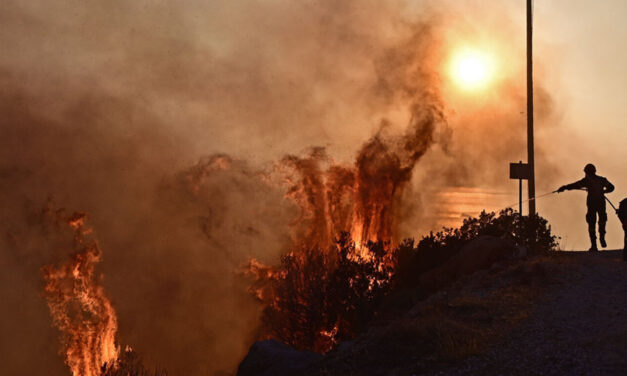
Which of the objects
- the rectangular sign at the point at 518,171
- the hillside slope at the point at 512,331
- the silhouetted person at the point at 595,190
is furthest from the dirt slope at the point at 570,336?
the rectangular sign at the point at 518,171

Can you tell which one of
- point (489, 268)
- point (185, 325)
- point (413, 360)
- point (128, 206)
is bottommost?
point (413, 360)

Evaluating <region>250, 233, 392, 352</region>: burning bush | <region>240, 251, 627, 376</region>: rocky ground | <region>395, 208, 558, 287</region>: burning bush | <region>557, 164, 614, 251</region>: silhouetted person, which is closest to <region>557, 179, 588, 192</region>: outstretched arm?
<region>557, 164, 614, 251</region>: silhouetted person

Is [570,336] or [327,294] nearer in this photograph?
[570,336]

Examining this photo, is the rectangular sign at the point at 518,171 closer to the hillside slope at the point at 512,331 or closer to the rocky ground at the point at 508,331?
the rocky ground at the point at 508,331

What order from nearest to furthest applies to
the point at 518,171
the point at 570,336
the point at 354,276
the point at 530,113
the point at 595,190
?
1. the point at 570,336
2. the point at 595,190
3. the point at 354,276
4. the point at 518,171
5. the point at 530,113

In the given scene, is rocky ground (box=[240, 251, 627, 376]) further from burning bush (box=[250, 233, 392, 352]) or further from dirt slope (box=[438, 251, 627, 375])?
burning bush (box=[250, 233, 392, 352])

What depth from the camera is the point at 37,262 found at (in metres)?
148

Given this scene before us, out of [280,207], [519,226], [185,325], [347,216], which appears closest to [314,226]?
[347,216]

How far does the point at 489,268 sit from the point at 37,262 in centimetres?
A: 14641

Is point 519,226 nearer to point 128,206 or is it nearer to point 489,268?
point 489,268

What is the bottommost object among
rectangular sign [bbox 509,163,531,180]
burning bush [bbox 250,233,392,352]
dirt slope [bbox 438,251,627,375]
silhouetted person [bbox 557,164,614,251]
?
dirt slope [bbox 438,251,627,375]

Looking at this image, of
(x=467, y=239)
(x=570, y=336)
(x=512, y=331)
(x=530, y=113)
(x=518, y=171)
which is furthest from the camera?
(x=530, y=113)

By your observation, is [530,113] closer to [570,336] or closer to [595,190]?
[595,190]

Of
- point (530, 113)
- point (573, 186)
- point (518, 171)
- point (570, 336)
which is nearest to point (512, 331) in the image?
point (570, 336)
